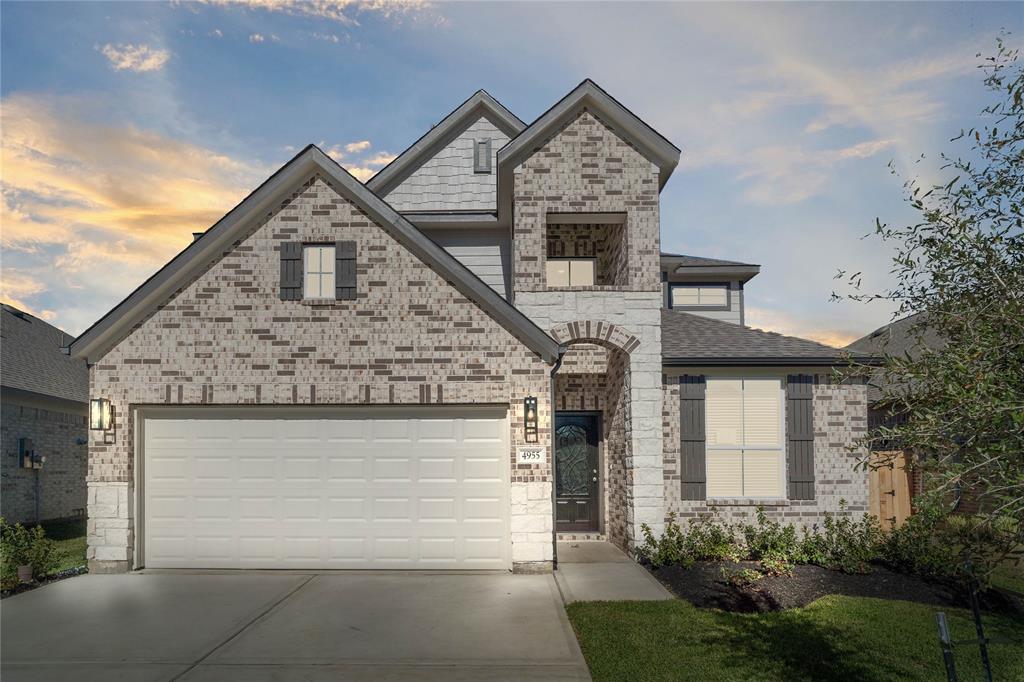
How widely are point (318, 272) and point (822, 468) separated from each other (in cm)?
967

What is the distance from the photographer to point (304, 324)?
11336 millimetres

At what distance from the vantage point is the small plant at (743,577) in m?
10.2

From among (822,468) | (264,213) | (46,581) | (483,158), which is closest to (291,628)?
(46,581)

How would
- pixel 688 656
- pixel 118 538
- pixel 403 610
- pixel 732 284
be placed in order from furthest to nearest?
pixel 732 284
pixel 118 538
pixel 403 610
pixel 688 656

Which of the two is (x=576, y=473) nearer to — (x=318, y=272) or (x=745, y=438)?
(x=745, y=438)

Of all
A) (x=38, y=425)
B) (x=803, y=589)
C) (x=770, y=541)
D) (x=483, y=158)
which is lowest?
(x=803, y=589)

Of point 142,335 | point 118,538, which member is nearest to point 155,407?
point 142,335

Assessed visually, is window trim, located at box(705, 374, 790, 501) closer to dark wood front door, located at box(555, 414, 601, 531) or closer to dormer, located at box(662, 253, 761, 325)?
dark wood front door, located at box(555, 414, 601, 531)

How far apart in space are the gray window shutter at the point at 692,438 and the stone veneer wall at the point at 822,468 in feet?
0.32

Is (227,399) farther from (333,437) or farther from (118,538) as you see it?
(118,538)

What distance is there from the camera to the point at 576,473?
582 inches

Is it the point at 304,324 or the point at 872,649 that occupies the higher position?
the point at 304,324

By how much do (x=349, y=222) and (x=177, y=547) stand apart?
5871mm

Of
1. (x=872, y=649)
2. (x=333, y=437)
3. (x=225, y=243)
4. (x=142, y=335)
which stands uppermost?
(x=225, y=243)
